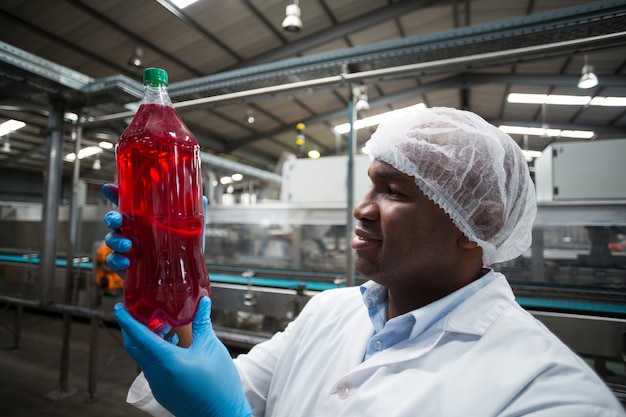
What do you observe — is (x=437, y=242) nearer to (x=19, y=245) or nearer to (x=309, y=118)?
(x=19, y=245)

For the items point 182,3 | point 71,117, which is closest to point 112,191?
point 71,117

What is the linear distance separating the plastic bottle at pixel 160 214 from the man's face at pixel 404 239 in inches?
16.4

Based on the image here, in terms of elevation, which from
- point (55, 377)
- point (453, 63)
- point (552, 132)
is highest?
point (552, 132)

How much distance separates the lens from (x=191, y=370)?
0.73m

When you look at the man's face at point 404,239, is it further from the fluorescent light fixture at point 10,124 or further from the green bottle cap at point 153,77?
the fluorescent light fixture at point 10,124

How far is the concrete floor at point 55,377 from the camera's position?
294 centimetres

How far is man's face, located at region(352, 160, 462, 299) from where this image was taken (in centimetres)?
79

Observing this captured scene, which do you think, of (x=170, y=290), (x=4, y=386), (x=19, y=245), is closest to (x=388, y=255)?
(x=170, y=290)

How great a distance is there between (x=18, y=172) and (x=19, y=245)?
30.2 ft

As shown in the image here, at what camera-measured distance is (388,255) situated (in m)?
0.79

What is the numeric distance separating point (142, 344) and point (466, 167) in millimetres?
801

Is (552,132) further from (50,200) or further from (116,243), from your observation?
(116,243)

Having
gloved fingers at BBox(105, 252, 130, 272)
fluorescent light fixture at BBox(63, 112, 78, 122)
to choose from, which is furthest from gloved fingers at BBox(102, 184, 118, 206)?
fluorescent light fixture at BBox(63, 112, 78, 122)

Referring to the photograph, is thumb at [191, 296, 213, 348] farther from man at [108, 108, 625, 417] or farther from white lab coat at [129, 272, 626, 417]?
white lab coat at [129, 272, 626, 417]
